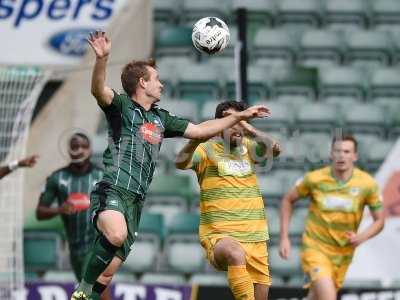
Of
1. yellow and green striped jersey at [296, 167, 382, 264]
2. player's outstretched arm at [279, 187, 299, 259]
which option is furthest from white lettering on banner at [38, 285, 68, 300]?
yellow and green striped jersey at [296, 167, 382, 264]

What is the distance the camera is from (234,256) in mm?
8797

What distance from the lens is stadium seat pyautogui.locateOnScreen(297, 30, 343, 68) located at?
598 inches

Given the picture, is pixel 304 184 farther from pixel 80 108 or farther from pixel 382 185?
pixel 80 108

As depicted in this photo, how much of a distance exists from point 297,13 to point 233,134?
22.0 feet

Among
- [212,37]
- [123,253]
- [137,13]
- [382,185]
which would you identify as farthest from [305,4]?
[123,253]

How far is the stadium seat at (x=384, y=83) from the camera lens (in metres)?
14.8

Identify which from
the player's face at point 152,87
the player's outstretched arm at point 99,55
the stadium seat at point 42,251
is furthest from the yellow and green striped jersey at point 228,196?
the stadium seat at point 42,251

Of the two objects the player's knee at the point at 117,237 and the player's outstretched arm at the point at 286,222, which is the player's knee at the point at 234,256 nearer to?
the player's knee at the point at 117,237

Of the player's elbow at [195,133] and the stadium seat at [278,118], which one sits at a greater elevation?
the stadium seat at [278,118]

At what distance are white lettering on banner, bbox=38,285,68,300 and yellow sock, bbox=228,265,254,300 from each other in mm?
3150

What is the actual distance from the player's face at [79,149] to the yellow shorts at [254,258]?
244 centimetres

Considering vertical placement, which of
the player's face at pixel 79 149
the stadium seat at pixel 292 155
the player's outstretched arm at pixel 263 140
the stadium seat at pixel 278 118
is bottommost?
the player's outstretched arm at pixel 263 140

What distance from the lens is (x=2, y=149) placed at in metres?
12.6

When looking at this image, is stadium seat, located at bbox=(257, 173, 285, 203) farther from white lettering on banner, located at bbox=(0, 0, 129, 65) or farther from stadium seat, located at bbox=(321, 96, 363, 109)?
white lettering on banner, located at bbox=(0, 0, 129, 65)
